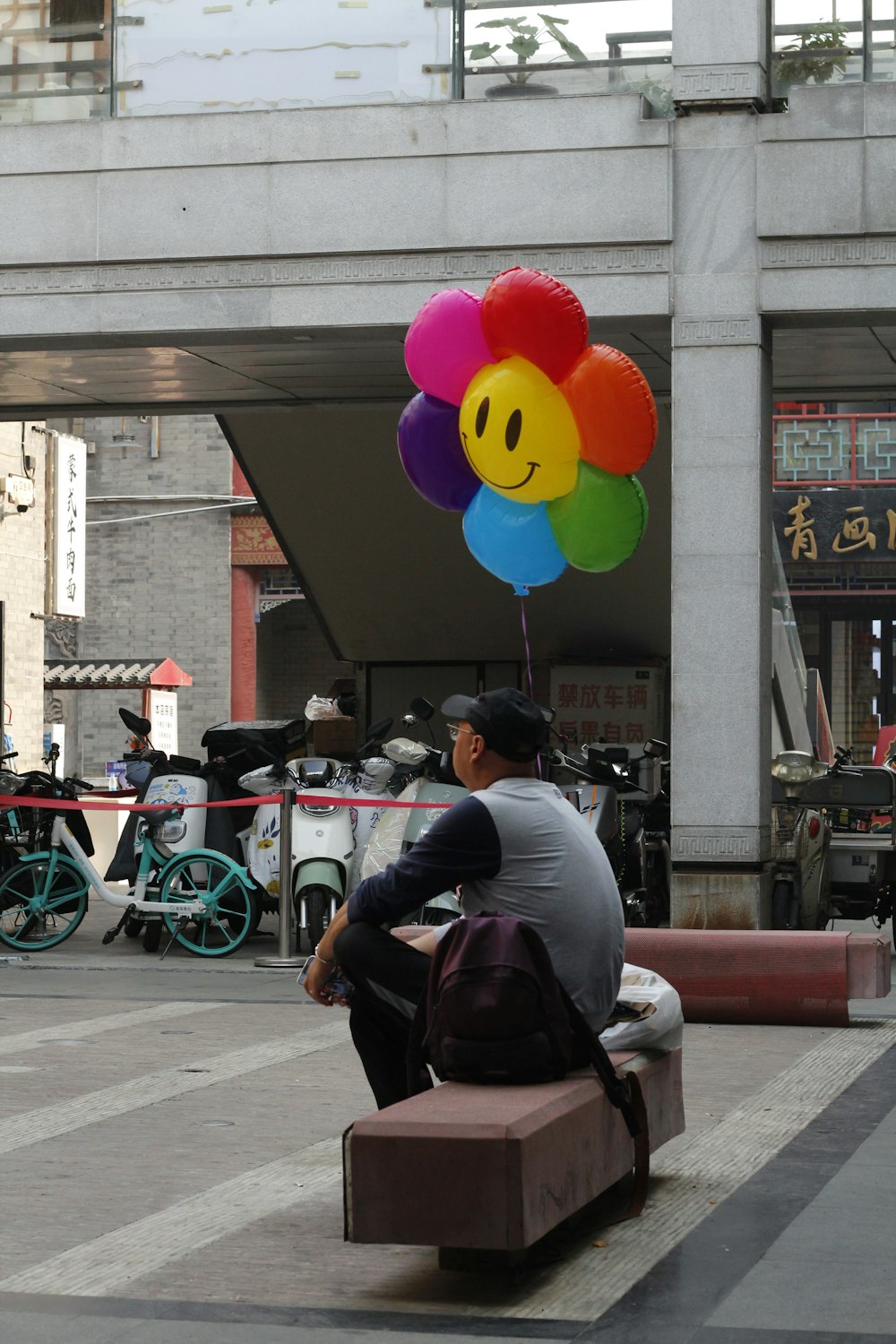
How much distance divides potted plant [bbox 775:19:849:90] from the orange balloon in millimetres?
3552

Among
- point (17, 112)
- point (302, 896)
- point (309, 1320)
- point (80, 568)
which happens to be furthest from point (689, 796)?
point (80, 568)

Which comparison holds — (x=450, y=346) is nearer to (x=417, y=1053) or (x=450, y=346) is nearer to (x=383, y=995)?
(x=383, y=995)

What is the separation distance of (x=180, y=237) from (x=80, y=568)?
12446mm

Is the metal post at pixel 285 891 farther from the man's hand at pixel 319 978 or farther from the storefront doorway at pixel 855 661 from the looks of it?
the storefront doorway at pixel 855 661

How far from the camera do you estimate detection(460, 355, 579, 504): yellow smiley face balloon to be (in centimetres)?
1030

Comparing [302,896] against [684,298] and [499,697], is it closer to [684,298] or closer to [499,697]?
[684,298]

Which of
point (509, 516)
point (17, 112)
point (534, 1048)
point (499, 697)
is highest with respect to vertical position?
point (17, 112)

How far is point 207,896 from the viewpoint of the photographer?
12781 mm

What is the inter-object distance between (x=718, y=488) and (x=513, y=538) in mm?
2337

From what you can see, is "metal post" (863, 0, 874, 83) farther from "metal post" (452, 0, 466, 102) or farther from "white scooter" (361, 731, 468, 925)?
"white scooter" (361, 731, 468, 925)

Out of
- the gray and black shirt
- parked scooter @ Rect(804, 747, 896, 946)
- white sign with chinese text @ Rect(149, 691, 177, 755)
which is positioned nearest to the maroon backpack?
the gray and black shirt

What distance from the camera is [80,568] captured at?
25.3 metres

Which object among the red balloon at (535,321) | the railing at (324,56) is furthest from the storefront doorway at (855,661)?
the red balloon at (535,321)

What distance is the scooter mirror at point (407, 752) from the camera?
12547 millimetres
